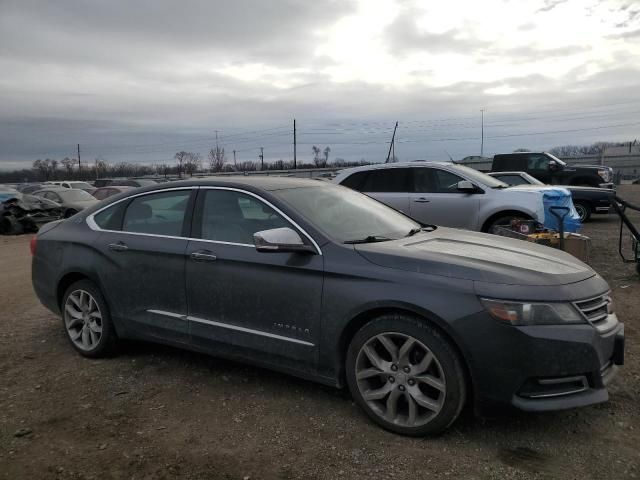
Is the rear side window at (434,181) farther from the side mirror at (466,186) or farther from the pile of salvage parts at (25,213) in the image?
the pile of salvage parts at (25,213)

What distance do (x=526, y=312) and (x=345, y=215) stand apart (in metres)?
1.59

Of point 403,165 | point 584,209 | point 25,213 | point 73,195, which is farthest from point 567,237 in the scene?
point 73,195

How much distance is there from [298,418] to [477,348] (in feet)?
4.18

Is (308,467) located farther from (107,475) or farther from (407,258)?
(407,258)

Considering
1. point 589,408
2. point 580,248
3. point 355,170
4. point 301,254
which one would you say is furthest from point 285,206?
point 355,170

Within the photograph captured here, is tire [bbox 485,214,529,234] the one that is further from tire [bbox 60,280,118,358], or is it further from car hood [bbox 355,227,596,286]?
tire [bbox 60,280,118,358]

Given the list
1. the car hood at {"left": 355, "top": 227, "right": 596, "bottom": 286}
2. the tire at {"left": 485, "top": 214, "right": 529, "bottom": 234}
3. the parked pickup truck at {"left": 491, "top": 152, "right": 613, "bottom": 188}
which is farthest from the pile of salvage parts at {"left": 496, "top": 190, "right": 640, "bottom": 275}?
the parked pickup truck at {"left": 491, "top": 152, "right": 613, "bottom": 188}

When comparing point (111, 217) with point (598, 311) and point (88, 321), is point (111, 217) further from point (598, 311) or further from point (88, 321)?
point (598, 311)

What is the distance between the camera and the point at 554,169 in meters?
16.8

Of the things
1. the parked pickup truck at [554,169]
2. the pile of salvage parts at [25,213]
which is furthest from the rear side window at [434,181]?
the pile of salvage parts at [25,213]

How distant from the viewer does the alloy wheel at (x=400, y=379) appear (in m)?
3.06

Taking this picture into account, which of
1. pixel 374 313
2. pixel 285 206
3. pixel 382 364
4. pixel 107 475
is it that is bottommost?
pixel 107 475

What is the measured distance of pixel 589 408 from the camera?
3512 millimetres

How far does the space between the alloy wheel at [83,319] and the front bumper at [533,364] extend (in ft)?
10.5
